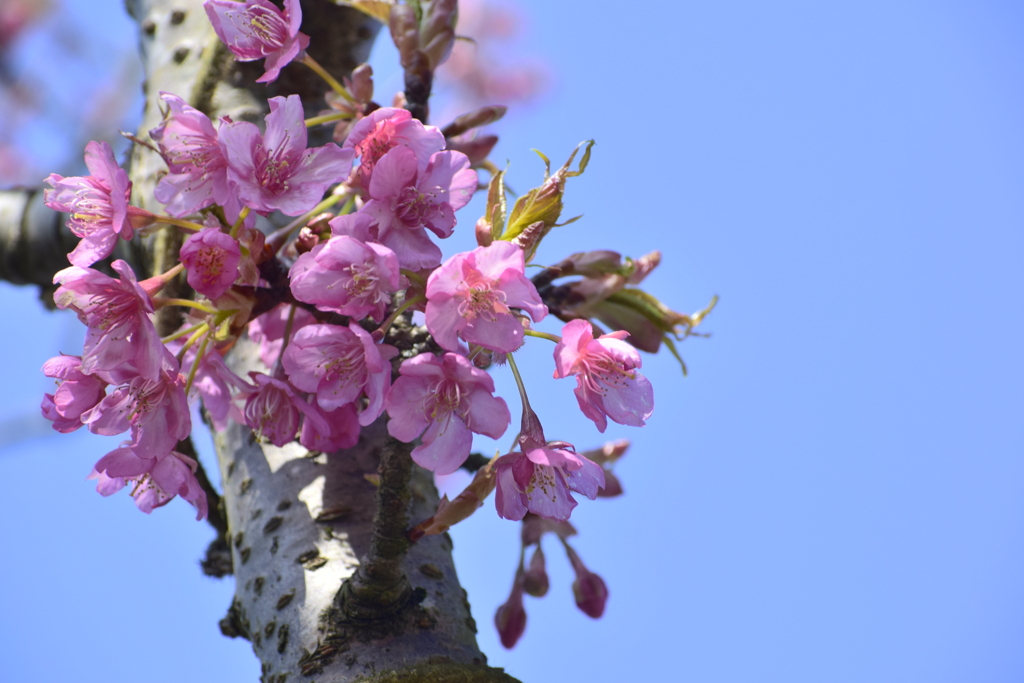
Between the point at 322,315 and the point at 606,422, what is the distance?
1.56 ft

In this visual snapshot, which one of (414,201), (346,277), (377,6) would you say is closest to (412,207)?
(414,201)

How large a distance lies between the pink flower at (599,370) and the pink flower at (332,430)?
→ 325mm

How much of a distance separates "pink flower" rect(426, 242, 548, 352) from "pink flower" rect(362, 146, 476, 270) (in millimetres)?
94

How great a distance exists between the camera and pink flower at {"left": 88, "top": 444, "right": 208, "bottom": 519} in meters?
0.97

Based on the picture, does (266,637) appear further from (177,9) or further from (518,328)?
(177,9)

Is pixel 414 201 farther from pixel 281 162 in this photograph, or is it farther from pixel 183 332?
pixel 183 332

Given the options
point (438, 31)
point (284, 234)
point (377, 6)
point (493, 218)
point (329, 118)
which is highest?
point (377, 6)

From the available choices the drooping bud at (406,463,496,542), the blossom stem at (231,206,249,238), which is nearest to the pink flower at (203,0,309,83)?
the blossom stem at (231,206,249,238)

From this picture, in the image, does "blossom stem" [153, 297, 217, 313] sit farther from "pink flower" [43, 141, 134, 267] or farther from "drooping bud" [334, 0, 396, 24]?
"drooping bud" [334, 0, 396, 24]

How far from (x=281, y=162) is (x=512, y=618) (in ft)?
4.10

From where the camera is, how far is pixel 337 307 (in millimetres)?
909

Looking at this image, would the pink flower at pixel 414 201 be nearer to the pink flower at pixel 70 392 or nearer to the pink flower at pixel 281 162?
the pink flower at pixel 281 162

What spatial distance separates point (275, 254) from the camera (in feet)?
3.64

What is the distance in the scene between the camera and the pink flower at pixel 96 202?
0.95 meters
